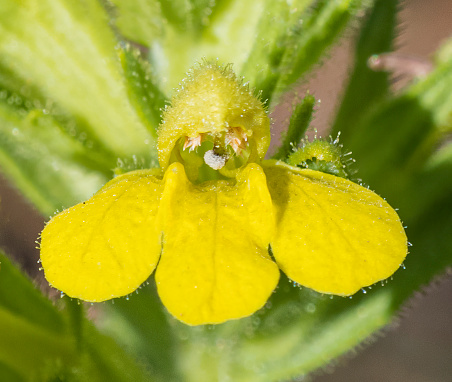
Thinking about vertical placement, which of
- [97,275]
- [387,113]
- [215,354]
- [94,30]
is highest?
[94,30]

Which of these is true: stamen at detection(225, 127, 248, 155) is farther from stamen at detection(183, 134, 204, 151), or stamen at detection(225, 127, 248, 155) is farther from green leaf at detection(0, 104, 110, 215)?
green leaf at detection(0, 104, 110, 215)

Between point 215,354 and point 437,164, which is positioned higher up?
point 437,164

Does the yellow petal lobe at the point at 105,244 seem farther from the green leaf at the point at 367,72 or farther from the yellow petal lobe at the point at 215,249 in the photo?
the green leaf at the point at 367,72

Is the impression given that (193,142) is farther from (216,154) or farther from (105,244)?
(105,244)

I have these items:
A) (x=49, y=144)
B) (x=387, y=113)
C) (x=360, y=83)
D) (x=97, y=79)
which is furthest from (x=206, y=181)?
(x=360, y=83)

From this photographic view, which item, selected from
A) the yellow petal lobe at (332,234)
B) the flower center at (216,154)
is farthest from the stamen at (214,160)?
the yellow petal lobe at (332,234)

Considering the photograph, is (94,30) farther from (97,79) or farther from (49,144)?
(49,144)

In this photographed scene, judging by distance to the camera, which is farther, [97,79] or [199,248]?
[97,79]

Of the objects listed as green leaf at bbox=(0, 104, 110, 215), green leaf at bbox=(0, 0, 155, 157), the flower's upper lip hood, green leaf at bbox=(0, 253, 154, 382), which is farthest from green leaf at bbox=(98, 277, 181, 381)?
the flower's upper lip hood

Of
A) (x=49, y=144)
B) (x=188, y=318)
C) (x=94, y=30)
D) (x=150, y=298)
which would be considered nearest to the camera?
(x=188, y=318)
